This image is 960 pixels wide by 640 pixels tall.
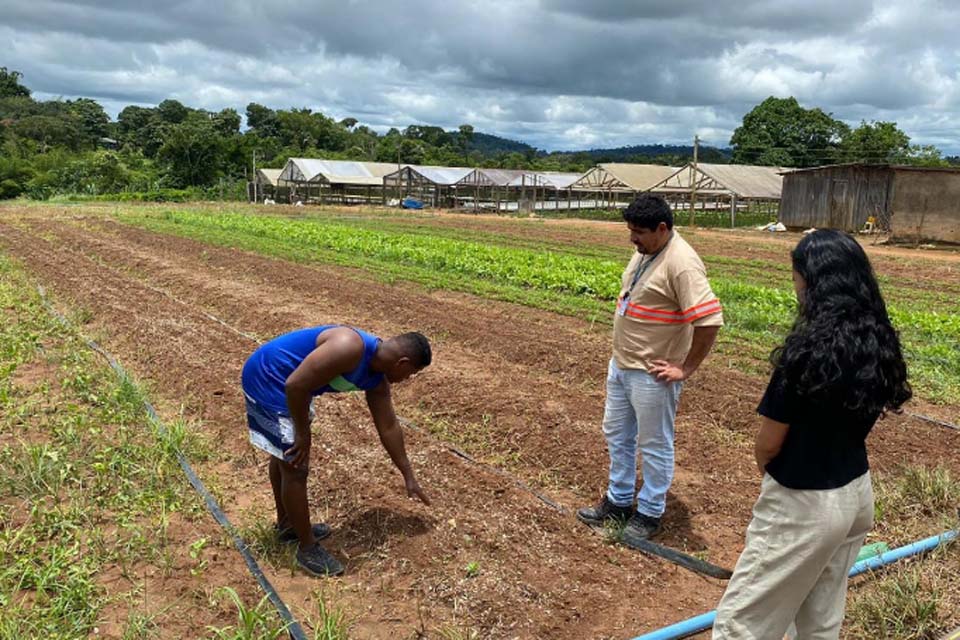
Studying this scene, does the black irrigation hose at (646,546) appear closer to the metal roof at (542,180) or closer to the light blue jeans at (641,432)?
the light blue jeans at (641,432)

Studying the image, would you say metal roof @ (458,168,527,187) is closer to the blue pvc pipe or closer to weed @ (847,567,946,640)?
the blue pvc pipe

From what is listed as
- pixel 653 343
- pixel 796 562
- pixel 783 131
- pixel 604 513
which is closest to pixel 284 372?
pixel 653 343

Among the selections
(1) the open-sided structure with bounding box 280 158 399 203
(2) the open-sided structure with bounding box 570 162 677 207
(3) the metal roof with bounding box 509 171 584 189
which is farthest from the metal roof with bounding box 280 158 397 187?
(2) the open-sided structure with bounding box 570 162 677 207

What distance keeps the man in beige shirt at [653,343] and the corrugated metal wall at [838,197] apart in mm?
27727

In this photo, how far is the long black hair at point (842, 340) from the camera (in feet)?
6.97

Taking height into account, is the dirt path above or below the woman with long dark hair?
below

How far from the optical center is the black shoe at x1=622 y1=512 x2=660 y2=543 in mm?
4066

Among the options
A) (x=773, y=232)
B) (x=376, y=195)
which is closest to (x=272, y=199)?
(x=376, y=195)

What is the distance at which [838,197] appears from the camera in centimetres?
2942

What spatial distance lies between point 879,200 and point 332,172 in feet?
112

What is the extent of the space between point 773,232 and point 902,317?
2263 cm

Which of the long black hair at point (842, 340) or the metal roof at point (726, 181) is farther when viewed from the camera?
the metal roof at point (726, 181)

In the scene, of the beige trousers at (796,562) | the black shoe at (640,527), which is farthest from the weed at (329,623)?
the black shoe at (640,527)

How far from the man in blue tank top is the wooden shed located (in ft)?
83.0
